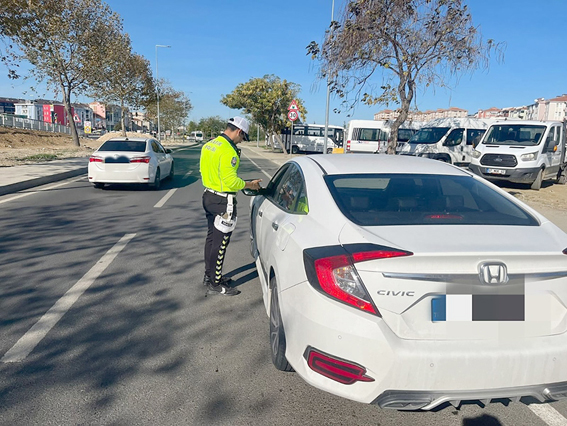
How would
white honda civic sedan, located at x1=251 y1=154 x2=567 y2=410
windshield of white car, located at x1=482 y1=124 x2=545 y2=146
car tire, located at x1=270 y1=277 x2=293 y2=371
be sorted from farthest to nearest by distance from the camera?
windshield of white car, located at x1=482 y1=124 x2=545 y2=146, car tire, located at x1=270 y1=277 x2=293 y2=371, white honda civic sedan, located at x1=251 y1=154 x2=567 y2=410

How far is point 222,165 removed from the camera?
419 cm

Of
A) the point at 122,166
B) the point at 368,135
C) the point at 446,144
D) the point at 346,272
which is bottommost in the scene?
the point at 122,166

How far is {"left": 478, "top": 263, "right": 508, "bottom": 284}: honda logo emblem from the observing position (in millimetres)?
2250

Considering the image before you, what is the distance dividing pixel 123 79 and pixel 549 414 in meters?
37.4

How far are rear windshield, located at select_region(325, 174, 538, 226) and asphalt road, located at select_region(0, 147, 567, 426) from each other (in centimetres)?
119

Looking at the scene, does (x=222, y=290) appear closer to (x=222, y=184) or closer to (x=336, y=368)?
(x=222, y=184)

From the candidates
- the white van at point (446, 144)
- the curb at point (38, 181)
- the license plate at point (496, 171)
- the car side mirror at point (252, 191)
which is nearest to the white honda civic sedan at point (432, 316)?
the car side mirror at point (252, 191)

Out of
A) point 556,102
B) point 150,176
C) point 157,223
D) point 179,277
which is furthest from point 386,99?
point 556,102

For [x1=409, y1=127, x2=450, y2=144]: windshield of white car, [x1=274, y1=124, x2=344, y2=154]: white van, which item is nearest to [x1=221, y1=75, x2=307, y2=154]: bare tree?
[x1=274, y1=124, x2=344, y2=154]: white van

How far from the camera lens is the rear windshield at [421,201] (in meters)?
2.83

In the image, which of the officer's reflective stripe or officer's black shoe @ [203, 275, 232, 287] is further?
officer's black shoe @ [203, 275, 232, 287]

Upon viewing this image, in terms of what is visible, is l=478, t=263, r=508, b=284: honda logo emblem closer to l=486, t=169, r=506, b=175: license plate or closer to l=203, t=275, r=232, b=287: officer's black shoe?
l=203, t=275, r=232, b=287: officer's black shoe

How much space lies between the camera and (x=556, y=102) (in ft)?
358

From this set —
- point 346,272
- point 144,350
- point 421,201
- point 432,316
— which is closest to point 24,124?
point 144,350
